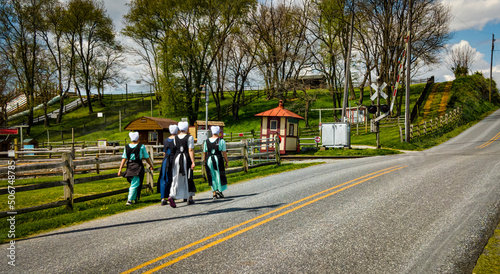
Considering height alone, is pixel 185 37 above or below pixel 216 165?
above

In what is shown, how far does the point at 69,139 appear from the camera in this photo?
51.0 metres

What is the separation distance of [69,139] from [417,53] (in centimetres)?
4687

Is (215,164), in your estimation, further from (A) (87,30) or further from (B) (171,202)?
(A) (87,30)

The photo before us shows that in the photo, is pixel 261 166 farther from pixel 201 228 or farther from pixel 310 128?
pixel 310 128

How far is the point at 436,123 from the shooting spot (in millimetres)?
31031

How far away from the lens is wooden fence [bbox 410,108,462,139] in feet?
96.7

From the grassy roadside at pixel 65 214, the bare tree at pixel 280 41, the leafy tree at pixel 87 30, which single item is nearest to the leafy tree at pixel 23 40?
the leafy tree at pixel 87 30

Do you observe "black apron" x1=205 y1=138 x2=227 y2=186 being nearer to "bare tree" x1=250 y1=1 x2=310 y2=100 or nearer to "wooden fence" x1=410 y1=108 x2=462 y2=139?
"wooden fence" x1=410 y1=108 x2=462 y2=139

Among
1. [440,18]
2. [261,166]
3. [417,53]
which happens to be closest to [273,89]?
[417,53]

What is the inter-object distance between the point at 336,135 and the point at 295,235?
2177cm

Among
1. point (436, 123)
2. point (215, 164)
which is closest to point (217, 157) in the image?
point (215, 164)

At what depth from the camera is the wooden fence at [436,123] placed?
1160 inches

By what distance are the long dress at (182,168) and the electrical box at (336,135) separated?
64.3ft

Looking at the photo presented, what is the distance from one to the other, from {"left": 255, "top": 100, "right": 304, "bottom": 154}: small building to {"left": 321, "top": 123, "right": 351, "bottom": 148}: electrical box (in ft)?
7.57
